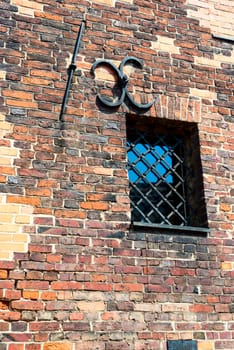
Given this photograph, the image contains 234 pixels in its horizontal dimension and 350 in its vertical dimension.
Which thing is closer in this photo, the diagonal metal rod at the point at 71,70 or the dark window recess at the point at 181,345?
the dark window recess at the point at 181,345

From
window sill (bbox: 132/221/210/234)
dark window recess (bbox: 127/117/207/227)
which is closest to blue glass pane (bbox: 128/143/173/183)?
dark window recess (bbox: 127/117/207/227)

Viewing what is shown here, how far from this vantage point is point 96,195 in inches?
182

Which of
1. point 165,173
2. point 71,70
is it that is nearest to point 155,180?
point 165,173

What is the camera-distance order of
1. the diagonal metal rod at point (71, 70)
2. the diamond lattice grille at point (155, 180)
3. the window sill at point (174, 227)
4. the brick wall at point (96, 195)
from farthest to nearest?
the diamond lattice grille at point (155, 180) → the diagonal metal rod at point (71, 70) → the window sill at point (174, 227) → the brick wall at point (96, 195)

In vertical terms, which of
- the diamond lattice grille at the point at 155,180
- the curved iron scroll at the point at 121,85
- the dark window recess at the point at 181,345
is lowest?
the dark window recess at the point at 181,345

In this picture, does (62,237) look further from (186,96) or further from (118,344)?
(186,96)

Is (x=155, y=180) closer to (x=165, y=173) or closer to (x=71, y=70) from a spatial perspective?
(x=165, y=173)

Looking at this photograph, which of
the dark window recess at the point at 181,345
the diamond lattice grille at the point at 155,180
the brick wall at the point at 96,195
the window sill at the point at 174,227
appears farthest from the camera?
the diamond lattice grille at the point at 155,180

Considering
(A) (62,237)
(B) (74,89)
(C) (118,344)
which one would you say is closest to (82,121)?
(B) (74,89)

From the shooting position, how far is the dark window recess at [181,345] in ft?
14.2

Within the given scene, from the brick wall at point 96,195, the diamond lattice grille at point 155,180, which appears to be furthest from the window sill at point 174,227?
the diamond lattice grille at point 155,180

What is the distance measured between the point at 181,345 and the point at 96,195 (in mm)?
1471

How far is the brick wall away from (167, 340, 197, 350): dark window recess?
0.13ft

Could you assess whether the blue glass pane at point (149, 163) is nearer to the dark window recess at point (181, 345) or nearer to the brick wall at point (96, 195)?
the brick wall at point (96, 195)
